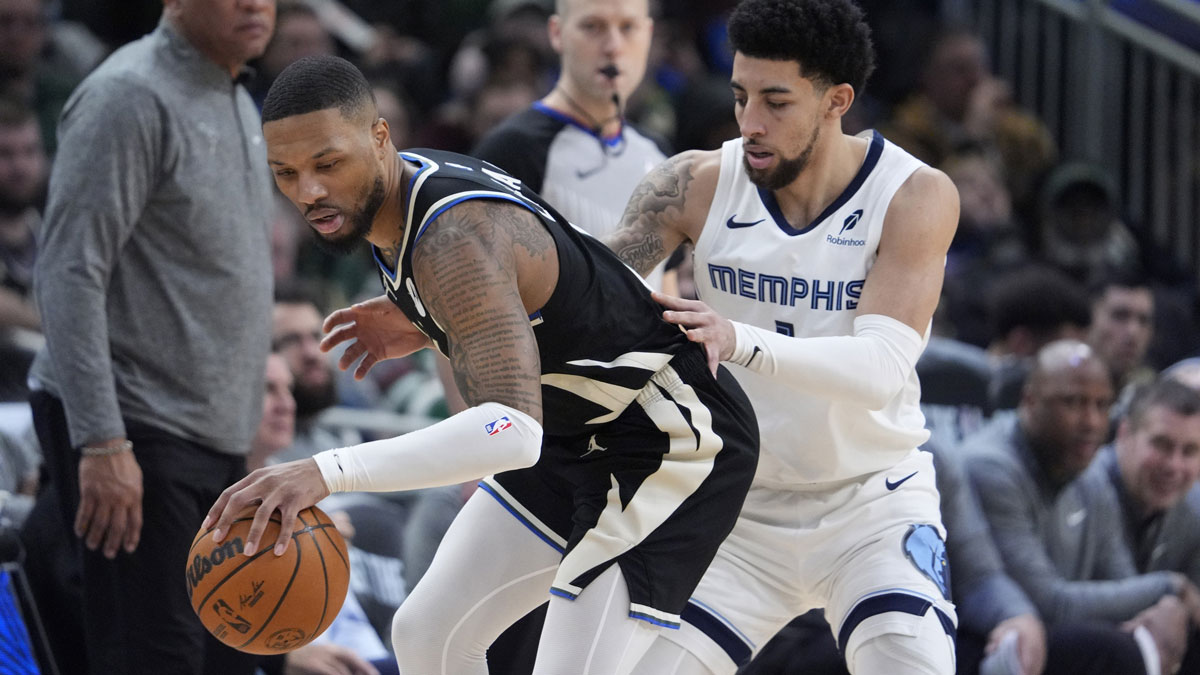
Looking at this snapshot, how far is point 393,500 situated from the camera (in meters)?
7.30

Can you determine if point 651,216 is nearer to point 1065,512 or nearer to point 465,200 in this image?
point 465,200

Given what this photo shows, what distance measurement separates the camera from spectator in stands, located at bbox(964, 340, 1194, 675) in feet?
21.7

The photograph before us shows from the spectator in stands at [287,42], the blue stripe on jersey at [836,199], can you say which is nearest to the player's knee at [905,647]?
the blue stripe on jersey at [836,199]

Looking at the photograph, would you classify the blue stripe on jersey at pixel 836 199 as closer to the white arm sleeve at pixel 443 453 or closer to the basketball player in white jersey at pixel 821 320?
the basketball player in white jersey at pixel 821 320

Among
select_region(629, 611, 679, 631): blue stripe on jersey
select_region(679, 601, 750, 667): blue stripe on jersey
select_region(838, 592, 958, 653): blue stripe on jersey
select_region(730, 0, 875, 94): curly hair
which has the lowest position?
select_region(679, 601, 750, 667): blue stripe on jersey

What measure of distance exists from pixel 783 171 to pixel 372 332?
4.14 feet

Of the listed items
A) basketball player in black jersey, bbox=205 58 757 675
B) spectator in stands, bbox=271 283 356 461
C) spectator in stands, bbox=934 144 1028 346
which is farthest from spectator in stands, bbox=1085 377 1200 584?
basketball player in black jersey, bbox=205 58 757 675

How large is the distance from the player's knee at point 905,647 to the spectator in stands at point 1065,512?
2809 mm

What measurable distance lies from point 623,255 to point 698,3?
350 inches

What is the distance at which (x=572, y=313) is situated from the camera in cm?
362

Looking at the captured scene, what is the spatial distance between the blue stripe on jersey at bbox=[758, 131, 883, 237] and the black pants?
188cm

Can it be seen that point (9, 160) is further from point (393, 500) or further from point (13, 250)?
point (393, 500)

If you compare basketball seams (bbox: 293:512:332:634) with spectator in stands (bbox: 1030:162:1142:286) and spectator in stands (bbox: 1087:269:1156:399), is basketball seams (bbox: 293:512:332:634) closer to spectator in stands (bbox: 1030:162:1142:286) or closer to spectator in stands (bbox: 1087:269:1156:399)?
spectator in stands (bbox: 1087:269:1156:399)

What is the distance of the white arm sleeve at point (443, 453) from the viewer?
3289 mm
